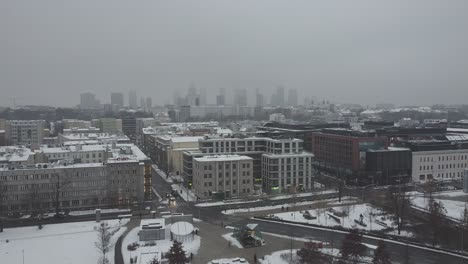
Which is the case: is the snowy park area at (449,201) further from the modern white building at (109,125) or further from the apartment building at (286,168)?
the modern white building at (109,125)

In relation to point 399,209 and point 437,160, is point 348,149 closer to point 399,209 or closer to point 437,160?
point 437,160

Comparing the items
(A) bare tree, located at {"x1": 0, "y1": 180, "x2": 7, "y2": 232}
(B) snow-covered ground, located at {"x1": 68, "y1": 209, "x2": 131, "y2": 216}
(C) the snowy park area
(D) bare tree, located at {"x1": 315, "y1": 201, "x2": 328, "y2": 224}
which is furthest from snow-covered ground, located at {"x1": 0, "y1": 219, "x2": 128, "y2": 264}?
(C) the snowy park area

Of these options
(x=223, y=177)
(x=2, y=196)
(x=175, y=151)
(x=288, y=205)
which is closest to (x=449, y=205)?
(x=288, y=205)

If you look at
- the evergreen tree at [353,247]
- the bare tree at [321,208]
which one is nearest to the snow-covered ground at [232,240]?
the evergreen tree at [353,247]

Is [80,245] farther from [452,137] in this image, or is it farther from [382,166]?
[452,137]

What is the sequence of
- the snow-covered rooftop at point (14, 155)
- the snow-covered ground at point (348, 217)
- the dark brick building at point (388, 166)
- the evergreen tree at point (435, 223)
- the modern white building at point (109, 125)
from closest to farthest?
the evergreen tree at point (435, 223)
the snow-covered ground at point (348, 217)
the snow-covered rooftop at point (14, 155)
the dark brick building at point (388, 166)
the modern white building at point (109, 125)

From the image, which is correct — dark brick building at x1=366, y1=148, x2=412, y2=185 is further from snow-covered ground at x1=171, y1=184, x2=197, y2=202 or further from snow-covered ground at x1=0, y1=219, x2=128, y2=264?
snow-covered ground at x1=0, y1=219, x2=128, y2=264

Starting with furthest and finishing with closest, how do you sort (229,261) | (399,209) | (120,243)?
(399,209)
(120,243)
(229,261)
